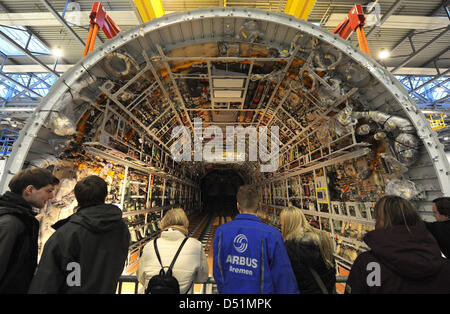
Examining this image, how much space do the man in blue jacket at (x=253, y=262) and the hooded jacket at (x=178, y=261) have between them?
0.23m

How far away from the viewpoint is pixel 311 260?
1887 mm

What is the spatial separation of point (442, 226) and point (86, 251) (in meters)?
3.38

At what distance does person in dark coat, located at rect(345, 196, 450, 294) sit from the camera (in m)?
1.25

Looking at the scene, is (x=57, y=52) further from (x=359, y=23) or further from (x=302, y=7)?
(x=359, y=23)

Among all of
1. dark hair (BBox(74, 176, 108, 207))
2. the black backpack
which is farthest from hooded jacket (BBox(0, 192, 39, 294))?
the black backpack

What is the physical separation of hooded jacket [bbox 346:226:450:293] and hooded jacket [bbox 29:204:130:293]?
1968 mm

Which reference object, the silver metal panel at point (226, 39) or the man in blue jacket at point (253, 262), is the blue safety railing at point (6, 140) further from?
the man in blue jacket at point (253, 262)

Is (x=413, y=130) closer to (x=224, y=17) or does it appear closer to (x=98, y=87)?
(x=224, y=17)

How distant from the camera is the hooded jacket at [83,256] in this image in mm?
1369

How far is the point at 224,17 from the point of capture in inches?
121

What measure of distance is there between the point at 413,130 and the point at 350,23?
2208 millimetres

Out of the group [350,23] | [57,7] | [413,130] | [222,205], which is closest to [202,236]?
[413,130]

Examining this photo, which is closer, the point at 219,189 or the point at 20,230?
the point at 20,230

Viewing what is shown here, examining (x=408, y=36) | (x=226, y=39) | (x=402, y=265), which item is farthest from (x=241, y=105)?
(x=408, y=36)
